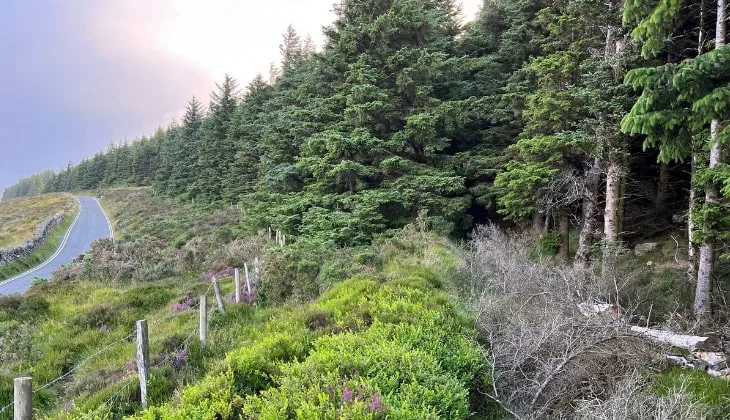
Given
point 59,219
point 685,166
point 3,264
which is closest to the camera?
point 685,166

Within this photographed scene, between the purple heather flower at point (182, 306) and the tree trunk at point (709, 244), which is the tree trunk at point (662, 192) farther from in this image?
the purple heather flower at point (182, 306)

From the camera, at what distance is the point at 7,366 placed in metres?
7.40

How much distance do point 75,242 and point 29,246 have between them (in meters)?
4.91

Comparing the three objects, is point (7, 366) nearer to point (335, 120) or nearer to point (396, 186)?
point (396, 186)

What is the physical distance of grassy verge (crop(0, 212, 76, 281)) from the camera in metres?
22.2

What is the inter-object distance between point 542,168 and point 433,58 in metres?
6.72

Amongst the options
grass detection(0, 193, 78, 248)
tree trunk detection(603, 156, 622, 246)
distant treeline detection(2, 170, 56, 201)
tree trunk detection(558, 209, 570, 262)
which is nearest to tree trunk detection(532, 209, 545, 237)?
tree trunk detection(558, 209, 570, 262)

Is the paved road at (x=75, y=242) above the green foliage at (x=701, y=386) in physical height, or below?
below

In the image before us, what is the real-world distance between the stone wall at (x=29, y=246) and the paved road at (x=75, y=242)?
1.25 meters

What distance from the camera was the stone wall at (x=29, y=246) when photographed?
2329 centimetres

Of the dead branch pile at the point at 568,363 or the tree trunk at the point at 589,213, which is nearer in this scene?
the dead branch pile at the point at 568,363

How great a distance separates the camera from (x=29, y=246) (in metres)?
26.9

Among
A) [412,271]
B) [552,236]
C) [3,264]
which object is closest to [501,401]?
[412,271]

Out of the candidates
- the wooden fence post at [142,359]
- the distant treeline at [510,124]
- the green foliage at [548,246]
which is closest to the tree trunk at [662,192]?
the distant treeline at [510,124]
